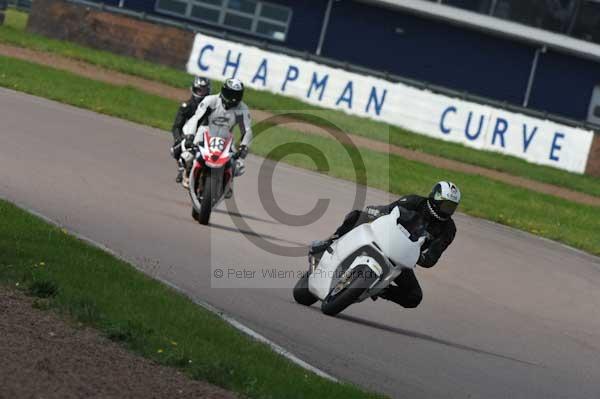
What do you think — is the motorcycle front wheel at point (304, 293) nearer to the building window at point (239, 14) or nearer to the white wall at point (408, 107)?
the white wall at point (408, 107)

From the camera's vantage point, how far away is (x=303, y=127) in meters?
33.1

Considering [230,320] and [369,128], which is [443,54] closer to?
[369,128]

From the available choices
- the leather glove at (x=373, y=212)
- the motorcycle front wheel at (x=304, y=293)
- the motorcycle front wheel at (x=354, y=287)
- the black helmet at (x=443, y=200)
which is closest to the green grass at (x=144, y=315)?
the motorcycle front wheel at (x=354, y=287)

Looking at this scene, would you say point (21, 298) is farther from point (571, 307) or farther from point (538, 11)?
point (538, 11)

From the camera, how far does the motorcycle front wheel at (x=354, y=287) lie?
1208 cm

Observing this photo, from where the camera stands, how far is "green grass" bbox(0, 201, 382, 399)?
29.3 ft

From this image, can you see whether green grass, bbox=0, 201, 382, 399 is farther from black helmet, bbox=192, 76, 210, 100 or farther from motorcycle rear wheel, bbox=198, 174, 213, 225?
black helmet, bbox=192, 76, 210, 100

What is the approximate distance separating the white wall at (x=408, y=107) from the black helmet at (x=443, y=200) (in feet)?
70.1

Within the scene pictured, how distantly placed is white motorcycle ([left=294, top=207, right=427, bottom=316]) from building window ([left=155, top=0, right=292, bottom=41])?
34.4 meters

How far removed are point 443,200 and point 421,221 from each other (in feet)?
0.99

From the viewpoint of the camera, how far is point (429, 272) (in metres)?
17.4

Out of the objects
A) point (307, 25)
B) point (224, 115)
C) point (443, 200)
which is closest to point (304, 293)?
point (443, 200)

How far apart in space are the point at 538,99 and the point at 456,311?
31.7m

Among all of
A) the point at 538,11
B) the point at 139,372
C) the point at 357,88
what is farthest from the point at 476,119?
the point at 139,372
